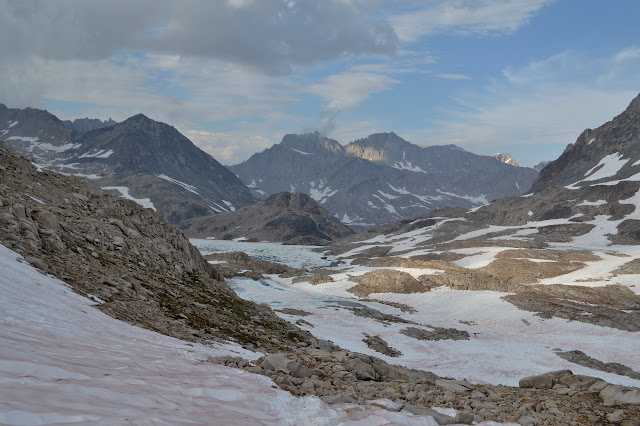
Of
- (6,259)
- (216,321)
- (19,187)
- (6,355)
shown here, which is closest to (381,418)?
(6,355)

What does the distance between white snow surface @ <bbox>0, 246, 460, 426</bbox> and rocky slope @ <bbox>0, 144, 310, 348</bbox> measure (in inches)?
125

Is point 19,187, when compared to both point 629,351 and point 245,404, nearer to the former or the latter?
point 245,404

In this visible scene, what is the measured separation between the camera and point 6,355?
6645 millimetres

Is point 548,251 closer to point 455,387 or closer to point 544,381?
point 544,381

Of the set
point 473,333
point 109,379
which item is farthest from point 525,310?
point 109,379

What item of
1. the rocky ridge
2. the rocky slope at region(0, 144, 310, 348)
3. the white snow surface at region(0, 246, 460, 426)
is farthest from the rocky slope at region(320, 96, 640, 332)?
the white snow surface at region(0, 246, 460, 426)

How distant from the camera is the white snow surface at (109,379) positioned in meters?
5.63

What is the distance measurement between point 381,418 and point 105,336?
738 centimetres

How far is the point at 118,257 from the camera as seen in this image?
854 inches

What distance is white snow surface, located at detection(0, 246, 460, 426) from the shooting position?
5629 mm

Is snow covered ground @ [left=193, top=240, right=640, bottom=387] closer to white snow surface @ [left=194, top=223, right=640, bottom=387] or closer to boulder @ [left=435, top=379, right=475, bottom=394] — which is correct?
white snow surface @ [left=194, top=223, right=640, bottom=387]

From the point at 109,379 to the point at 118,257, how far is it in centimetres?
1613

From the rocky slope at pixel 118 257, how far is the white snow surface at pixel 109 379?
10.4ft

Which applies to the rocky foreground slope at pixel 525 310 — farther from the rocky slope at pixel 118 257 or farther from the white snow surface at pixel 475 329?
the rocky slope at pixel 118 257
